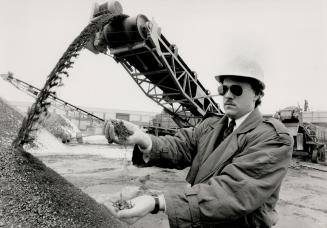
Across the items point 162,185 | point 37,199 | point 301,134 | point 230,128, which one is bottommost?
point 301,134

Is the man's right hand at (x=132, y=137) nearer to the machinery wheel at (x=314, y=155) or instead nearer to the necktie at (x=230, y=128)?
the necktie at (x=230, y=128)

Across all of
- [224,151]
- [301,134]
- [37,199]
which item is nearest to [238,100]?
[224,151]

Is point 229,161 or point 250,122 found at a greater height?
point 250,122

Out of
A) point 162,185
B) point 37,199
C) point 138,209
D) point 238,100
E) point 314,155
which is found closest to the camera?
point 138,209

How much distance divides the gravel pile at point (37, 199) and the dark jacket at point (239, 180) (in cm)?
113

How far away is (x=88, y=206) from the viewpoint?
102 inches

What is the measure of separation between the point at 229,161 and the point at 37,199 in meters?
1.49

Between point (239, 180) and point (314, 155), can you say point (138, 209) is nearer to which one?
point (239, 180)

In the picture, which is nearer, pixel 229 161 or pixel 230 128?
pixel 229 161

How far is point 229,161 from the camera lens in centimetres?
151

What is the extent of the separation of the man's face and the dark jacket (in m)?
0.07

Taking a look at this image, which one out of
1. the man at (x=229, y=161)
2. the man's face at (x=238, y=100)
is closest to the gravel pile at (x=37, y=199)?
the man at (x=229, y=161)

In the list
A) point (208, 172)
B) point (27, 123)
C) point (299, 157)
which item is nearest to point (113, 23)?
point (27, 123)

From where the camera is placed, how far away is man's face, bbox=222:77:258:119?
1.70 metres
